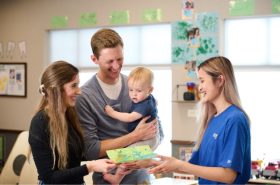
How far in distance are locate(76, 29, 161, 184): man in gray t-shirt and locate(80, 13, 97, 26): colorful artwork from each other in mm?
3705

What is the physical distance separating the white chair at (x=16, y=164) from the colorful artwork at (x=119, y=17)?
6.04 ft

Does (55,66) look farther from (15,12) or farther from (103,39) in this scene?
(15,12)

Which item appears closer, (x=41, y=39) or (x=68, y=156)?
(x=68, y=156)

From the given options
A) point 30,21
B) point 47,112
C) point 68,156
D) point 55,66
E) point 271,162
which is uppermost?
point 30,21

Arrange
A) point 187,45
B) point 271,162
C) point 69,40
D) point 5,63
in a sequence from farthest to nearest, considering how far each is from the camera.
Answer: point 5,63
point 69,40
point 187,45
point 271,162

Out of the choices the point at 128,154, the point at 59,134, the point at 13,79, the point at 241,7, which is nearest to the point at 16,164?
the point at 13,79

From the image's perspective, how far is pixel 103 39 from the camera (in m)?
2.58

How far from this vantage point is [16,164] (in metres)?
5.51

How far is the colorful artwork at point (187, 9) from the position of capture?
5562 millimetres

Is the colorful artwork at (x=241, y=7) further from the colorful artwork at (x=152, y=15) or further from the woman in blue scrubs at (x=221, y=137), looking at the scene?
→ the woman in blue scrubs at (x=221, y=137)

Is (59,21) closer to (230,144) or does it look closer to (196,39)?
(196,39)

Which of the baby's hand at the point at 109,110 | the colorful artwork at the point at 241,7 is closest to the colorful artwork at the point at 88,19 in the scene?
the colorful artwork at the point at 241,7

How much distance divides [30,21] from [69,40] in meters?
0.71

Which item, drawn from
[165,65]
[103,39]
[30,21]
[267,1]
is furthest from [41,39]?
[103,39]
